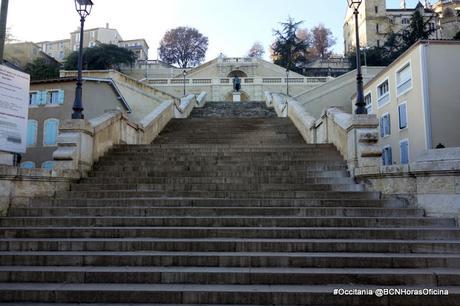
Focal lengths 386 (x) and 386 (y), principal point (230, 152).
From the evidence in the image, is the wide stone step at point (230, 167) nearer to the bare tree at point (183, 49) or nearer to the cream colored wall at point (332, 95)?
the cream colored wall at point (332, 95)

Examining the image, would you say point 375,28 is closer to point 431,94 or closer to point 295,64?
point 295,64

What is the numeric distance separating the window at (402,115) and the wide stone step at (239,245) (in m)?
19.8

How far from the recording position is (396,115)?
2533 cm

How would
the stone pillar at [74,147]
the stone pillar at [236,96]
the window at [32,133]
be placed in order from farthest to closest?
the stone pillar at [236,96] → the window at [32,133] → the stone pillar at [74,147]

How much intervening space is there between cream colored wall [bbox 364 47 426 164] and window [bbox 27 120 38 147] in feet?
74.8

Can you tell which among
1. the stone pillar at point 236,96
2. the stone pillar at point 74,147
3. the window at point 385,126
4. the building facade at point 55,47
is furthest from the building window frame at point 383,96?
the building facade at point 55,47

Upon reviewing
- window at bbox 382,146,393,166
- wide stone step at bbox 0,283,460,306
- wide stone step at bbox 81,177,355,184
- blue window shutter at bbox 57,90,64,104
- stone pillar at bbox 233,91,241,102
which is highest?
stone pillar at bbox 233,91,241,102

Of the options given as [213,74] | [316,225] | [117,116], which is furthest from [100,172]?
[213,74]

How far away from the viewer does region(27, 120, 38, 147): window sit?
79.4 feet

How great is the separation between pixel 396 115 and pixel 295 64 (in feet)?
100

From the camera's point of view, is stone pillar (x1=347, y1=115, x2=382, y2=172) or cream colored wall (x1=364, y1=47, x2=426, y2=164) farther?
cream colored wall (x1=364, y1=47, x2=426, y2=164)

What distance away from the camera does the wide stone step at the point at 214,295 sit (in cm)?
468

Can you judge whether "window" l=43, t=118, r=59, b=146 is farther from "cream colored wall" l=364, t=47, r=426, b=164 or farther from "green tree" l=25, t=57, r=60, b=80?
"green tree" l=25, t=57, r=60, b=80

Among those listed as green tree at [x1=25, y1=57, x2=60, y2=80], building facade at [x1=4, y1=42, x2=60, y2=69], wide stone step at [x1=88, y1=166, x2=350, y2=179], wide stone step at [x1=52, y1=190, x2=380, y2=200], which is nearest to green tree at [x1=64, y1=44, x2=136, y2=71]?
green tree at [x1=25, y1=57, x2=60, y2=80]
